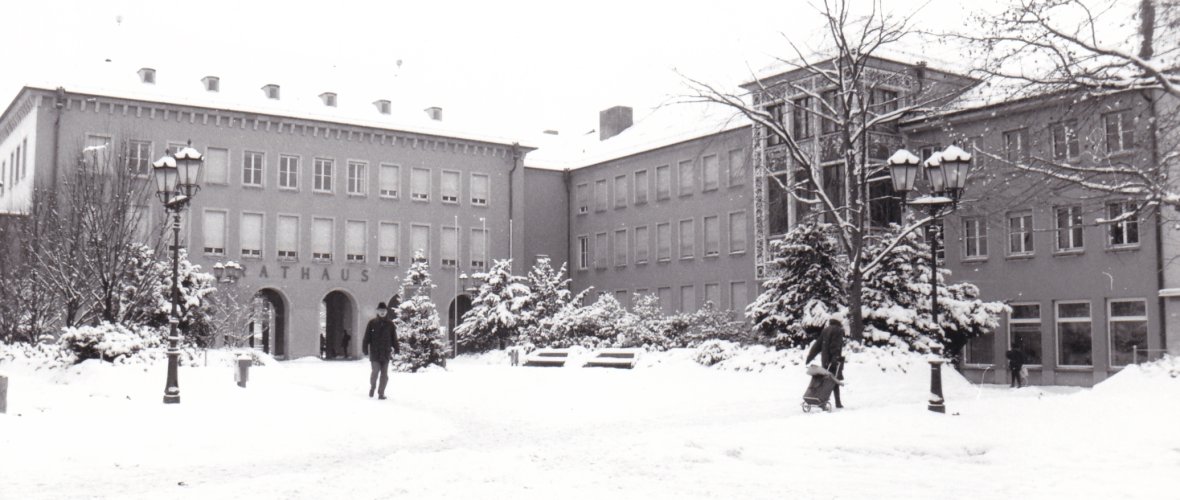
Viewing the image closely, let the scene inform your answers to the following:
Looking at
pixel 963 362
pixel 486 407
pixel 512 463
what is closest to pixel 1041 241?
pixel 963 362

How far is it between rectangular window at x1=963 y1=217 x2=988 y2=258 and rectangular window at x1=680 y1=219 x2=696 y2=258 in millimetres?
14012

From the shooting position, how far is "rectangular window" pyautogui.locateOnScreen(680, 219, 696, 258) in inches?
1992

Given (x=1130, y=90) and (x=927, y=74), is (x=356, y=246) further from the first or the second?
(x=1130, y=90)

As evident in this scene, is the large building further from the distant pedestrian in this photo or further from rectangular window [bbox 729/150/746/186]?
the distant pedestrian

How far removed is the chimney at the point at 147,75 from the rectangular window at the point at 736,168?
77.6 feet

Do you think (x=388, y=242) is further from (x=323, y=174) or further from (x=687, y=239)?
(x=687, y=239)

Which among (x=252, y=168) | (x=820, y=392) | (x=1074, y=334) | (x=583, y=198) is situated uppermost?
(x=252, y=168)

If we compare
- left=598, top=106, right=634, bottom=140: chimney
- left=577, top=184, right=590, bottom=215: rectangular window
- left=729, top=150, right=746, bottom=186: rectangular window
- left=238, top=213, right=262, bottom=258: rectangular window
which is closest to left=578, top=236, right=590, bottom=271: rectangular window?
left=577, top=184, right=590, bottom=215: rectangular window

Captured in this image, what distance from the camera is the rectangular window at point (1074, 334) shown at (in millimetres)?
34844

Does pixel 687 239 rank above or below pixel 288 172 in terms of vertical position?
below

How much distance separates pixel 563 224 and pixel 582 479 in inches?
1889

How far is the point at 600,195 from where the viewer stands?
56.5 meters

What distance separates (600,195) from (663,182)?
485cm


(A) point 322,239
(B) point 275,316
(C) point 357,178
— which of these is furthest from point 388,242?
(B) point 275,316
